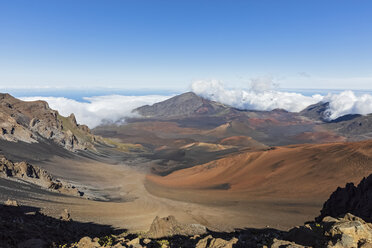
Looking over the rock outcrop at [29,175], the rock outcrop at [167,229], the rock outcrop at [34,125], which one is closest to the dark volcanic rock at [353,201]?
the rock outcrop at [167,229]

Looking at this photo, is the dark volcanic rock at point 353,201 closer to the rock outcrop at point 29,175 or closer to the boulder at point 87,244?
the boulder at point 87,244

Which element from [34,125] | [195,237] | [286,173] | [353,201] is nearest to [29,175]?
[195,237]

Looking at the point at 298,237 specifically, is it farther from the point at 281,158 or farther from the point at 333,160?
the point at 281,158

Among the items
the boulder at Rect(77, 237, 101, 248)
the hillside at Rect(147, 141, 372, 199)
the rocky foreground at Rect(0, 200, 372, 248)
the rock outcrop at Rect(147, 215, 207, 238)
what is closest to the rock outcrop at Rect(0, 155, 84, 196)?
the rocky foreground at Rect(0, 200, 372, 248)

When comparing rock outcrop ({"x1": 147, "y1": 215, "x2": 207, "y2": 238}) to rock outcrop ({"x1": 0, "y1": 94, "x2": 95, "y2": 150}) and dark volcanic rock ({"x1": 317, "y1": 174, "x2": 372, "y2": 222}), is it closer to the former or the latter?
dark volcanic rock ({"x1": 317, "y1": 174, "x2": 372, "y2": 222})

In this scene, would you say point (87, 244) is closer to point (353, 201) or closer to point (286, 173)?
point (353, 201)

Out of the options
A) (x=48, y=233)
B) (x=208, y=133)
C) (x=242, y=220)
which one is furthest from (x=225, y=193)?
(x=208, y=133)
